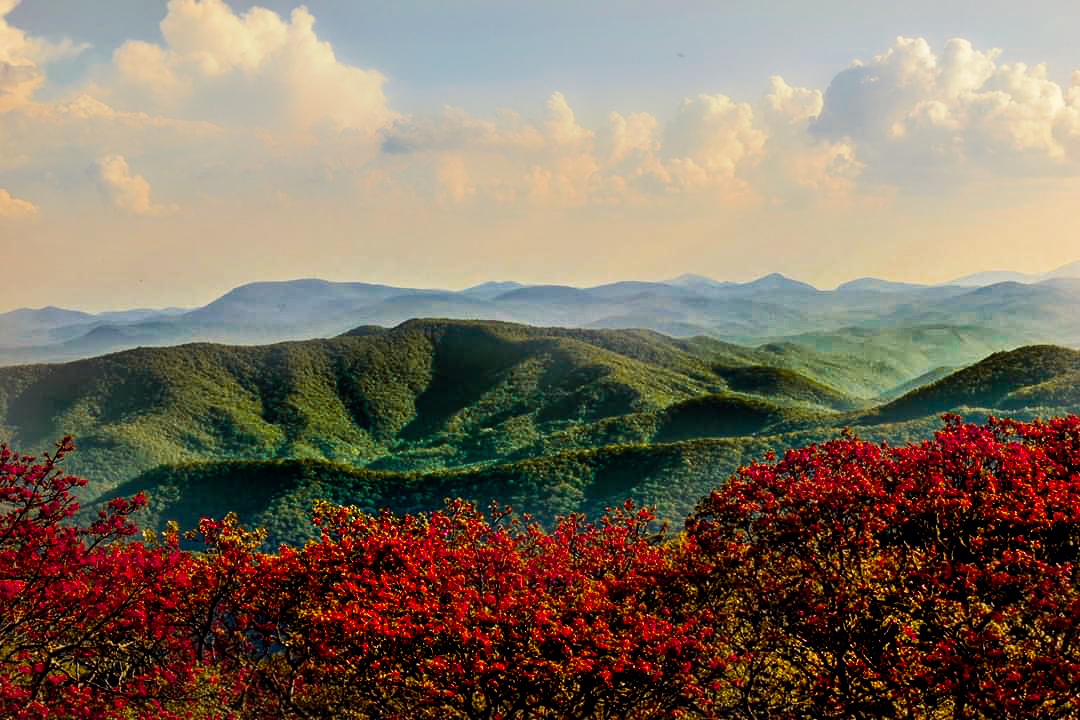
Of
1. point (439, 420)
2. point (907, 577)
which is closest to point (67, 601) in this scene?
point (907, 577)

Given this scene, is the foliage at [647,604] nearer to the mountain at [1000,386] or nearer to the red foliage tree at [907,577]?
the red foliage tree at [907,577]

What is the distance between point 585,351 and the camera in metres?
188

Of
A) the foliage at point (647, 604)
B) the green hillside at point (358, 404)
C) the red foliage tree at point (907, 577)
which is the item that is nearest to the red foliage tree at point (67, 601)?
the foliage at point (647, 604)

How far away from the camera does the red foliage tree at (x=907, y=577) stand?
43.5 ft

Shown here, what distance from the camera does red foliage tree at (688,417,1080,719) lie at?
13273 mm

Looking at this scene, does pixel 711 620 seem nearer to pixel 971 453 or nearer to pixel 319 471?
pixel 971 453

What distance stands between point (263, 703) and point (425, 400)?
165051 millimetres

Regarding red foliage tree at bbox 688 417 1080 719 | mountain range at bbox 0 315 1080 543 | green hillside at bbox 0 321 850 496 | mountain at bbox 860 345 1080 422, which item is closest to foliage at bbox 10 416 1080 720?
red foliage tree at bbox 688 417 1080 719

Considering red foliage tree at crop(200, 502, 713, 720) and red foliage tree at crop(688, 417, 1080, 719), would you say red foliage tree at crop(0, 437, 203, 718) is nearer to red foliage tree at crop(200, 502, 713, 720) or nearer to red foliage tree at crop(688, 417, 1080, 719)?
red foliage tree at crop(200, 502, 713, 720)

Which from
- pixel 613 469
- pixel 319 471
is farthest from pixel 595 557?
pixel 319 471

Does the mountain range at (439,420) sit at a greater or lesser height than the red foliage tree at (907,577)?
lesser

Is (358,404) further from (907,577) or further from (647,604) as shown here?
(907,577)

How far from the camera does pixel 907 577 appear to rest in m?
15.2

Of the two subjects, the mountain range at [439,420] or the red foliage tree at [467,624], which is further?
the mountain range at [439,420]
